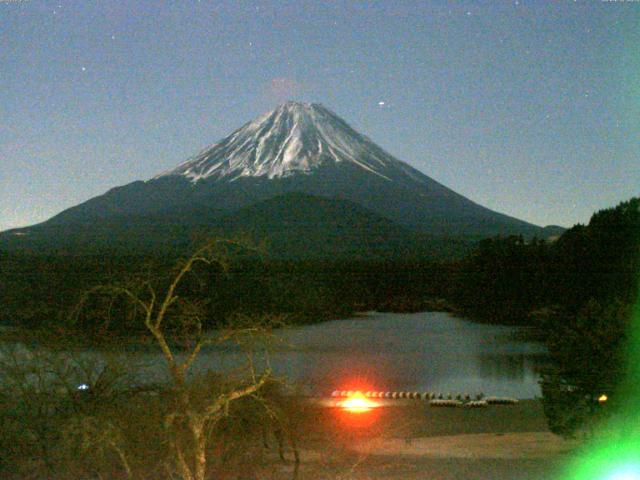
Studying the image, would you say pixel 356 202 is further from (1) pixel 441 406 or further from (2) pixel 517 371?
(1) pixel 441 406

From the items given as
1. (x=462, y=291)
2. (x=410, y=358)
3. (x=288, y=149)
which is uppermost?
(x=288, y=149)

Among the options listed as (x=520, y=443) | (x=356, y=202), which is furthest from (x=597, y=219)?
→ (x=356, y=202)

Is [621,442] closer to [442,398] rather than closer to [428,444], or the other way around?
[428,444]

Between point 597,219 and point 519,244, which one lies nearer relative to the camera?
point 597,219

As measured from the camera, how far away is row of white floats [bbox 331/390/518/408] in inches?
680

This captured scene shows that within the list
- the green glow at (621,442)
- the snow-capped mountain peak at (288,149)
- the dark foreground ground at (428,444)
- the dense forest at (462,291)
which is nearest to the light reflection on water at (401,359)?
the dense forest at (462,291)

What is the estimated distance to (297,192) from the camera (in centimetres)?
8712

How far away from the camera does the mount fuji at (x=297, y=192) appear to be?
3086 inches

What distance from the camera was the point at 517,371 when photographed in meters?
24.9

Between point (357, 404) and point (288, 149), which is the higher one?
point (288, 149)

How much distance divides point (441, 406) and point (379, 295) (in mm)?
36108

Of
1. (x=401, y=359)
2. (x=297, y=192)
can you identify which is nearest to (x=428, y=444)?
(x=401, y=359)

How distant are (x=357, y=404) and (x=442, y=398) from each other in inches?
96.9

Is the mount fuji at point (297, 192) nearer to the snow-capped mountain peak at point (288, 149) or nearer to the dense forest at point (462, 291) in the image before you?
the snow-capped mountain peak at point (288, 149)
